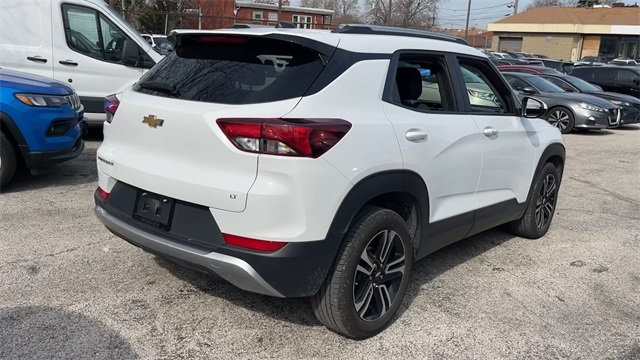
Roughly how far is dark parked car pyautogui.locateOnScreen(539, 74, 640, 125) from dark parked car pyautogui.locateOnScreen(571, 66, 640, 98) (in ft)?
13.4

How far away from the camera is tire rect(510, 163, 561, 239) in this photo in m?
5.03

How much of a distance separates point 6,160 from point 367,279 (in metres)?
4.22

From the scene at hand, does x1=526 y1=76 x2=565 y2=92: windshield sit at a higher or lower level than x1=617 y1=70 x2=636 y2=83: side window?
lower

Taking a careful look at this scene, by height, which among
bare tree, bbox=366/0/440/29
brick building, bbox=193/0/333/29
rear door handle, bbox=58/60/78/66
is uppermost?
bare tree, bbox=366/0/440/29

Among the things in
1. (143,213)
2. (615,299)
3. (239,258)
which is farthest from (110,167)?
(615,299)

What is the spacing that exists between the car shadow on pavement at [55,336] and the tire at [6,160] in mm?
2724

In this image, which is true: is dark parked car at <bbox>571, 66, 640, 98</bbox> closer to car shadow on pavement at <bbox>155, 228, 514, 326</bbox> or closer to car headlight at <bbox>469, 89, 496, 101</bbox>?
car headlight at <bbox>469, 89, 496, 101</bbox>

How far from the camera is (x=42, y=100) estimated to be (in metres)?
5.55

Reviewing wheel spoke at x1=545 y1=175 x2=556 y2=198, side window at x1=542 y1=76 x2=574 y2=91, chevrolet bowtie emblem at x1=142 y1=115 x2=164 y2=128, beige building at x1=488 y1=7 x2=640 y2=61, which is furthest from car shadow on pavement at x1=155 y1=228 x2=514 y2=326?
beige building at x1=488 y1=7 x2=640 y2=61

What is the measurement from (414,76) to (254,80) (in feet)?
4.03

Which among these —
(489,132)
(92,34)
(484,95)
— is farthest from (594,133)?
(92,34)

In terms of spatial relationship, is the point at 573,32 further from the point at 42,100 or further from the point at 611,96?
the point at 42,100

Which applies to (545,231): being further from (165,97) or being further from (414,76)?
(165,97)

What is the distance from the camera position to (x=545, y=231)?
539 cm
